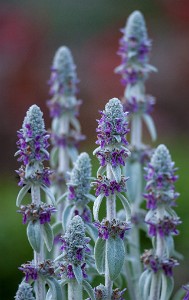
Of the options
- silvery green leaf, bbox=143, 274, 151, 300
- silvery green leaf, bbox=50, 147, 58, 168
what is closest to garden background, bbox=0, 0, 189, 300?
silvery green leaf, bbox=50, 147, 58, 168

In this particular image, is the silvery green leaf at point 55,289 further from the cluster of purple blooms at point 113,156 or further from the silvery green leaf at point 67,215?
the cluster of purple blooms at point 113,156

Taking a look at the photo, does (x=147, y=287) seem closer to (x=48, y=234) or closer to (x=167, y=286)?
(x=167, y=286)

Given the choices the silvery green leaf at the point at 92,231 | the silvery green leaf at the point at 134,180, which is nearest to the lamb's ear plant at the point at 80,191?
the silvery green leaf at the point at 92,231

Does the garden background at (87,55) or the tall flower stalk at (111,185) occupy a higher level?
the garden background at (87,55)

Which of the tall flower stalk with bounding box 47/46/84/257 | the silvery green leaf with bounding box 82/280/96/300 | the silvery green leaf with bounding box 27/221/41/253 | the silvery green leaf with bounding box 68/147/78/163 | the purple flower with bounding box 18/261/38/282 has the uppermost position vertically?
the tall flower stalk with bounding box 47/46/84/257

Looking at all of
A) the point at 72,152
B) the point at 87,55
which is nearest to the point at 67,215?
the point at 72,152

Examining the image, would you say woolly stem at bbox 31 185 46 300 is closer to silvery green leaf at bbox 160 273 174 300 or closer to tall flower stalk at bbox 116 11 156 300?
silvery green leaf at bbox 160 273 174 300
